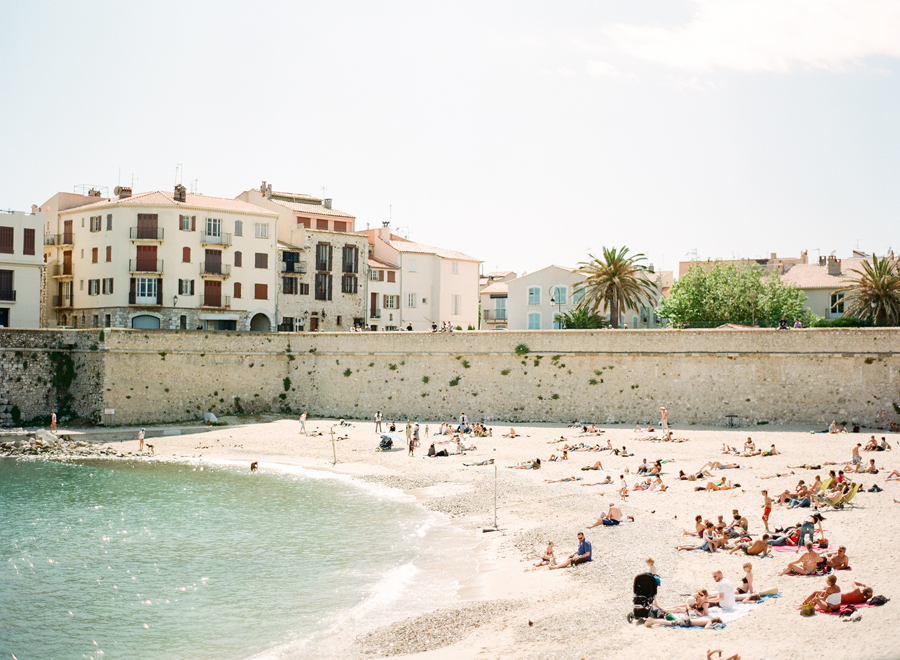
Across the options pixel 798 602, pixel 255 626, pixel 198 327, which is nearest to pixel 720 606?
pixel 798 602

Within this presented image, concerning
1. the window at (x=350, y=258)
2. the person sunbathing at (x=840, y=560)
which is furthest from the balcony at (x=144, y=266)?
the person sunbathing at (x=840, y=560)

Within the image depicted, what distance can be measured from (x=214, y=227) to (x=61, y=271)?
10.4 metres

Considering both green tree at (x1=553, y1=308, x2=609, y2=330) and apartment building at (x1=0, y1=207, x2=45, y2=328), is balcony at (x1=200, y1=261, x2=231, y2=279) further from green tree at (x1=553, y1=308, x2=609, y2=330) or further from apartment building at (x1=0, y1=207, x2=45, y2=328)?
green tree at (x1=553, y1=308, x2=609, y2=330)

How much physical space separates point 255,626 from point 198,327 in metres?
35.7

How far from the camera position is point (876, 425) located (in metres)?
35.1

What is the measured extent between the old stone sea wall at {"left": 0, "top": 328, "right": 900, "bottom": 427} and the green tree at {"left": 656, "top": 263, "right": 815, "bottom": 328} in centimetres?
1517

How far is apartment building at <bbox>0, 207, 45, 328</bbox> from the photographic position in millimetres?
47062

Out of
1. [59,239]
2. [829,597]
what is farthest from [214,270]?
[829,597]

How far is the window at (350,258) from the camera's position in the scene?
5694cm

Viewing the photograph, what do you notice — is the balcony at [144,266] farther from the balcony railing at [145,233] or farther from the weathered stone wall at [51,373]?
the weathered stone wall at [51,373]

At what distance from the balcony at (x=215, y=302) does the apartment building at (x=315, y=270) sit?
143 inches

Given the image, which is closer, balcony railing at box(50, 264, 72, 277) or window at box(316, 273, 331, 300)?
balcony railing at box(50, 264, 72, 277)

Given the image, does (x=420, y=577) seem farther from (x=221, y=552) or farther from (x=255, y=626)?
(x=221, y=552)

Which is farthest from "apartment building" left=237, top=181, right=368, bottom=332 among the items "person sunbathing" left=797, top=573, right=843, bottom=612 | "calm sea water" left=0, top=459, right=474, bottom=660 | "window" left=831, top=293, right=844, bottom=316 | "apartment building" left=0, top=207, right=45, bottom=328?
"person sunbathing" left=797, top=573, right=843, bottom=612
